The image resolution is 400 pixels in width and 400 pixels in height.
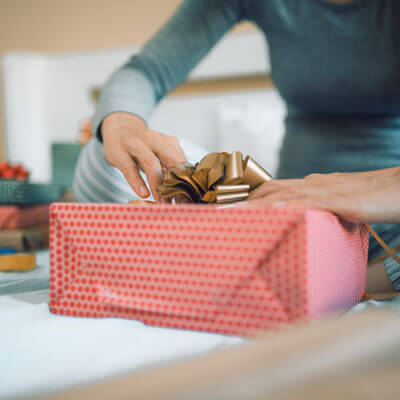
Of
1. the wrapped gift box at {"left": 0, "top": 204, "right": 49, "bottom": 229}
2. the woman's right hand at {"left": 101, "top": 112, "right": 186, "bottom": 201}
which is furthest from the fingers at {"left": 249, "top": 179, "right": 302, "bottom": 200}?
the wrapped gift box at {"left": 0, "top": 204, "right": 49, "bottom": 229}

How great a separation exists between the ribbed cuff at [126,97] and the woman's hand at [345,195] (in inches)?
10.7

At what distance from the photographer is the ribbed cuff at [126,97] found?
1.83ft

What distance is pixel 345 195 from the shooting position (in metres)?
0.34

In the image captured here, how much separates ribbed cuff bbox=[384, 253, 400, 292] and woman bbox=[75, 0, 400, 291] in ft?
0.20

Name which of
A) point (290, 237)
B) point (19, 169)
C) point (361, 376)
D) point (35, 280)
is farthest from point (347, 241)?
point (19, 169)

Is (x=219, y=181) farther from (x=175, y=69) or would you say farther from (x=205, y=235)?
(x=175, y=69)

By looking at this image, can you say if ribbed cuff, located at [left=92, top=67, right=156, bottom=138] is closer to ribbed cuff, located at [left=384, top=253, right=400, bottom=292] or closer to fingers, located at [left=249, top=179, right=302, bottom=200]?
fingers, located at [left=249, top=179, right=302, bottom=200]

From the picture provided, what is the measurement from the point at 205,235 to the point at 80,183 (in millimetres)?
366

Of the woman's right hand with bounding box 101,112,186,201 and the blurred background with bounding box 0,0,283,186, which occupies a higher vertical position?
the blurred background with bounding box 0,0,283,186

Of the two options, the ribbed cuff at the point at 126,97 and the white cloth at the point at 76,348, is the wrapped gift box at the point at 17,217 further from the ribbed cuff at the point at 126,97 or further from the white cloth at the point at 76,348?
the white cloth at the point at 76,348

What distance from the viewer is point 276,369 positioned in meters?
0.14

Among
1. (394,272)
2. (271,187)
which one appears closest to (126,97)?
(271,187)

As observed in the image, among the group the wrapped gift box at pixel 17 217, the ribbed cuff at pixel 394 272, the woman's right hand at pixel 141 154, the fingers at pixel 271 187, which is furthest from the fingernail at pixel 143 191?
the wrapped gift box at pixel 17 217

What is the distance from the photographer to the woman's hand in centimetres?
33
